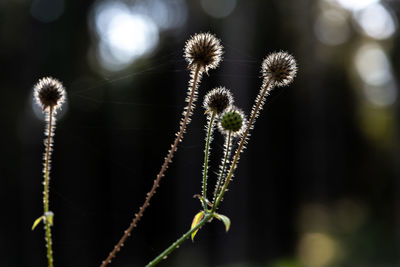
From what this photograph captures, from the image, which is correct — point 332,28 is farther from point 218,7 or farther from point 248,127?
point 248,127

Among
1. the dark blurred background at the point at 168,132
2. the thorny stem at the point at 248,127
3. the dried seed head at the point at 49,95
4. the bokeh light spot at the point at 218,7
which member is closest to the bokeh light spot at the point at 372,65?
the dark blurred background at the point at 168,132

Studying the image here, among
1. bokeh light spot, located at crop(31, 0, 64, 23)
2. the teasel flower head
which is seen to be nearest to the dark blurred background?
bokeh light spot, located at crop(31, 0, 64, 23)

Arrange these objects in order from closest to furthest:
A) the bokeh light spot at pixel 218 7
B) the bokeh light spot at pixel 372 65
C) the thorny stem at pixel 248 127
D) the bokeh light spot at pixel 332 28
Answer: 1. the thorny stem at pixel 248 127
2. the bokeh light spot at pixel 218 7
3. the bokeh light spot at pixel 332 28
4. the bokeh light spot at pixel 372 65

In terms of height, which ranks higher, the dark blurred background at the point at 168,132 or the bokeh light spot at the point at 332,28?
the bokeh light spot at the point at 332,28

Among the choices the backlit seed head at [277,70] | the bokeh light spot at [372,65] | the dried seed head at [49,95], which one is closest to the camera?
the dried seed head at [49,95]

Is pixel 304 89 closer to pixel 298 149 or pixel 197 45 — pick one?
pixel 298 149

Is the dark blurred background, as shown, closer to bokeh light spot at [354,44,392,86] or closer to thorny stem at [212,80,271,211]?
bokeh light spot at [354,44,392,86]

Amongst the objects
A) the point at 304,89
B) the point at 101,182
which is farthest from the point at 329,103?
the point at 101,182

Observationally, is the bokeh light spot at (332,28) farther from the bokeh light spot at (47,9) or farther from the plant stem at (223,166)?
the plant stem at (223,166)
